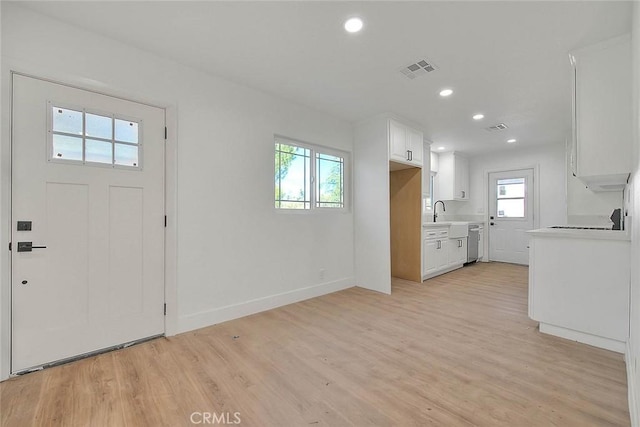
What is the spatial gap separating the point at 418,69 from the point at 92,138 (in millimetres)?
3043

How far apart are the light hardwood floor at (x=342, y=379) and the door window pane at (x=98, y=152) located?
1.62m

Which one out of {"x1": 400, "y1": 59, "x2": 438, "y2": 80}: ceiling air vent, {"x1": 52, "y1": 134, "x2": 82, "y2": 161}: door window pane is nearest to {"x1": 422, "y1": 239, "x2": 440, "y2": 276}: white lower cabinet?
{"x1": 400, "y1": 59, "x2": 438, "y2": 80}: ceiling air vent

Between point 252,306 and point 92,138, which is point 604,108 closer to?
point 252,306

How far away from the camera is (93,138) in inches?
89.9

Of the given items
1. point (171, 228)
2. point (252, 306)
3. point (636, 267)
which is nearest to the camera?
point (636, 267)

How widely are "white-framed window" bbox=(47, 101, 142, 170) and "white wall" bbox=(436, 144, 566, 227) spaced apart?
6610 millimetres

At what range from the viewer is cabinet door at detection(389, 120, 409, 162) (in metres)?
4.04

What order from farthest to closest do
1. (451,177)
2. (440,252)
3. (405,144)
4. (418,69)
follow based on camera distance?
(451,177), (440,252), (405,144), (418,69)

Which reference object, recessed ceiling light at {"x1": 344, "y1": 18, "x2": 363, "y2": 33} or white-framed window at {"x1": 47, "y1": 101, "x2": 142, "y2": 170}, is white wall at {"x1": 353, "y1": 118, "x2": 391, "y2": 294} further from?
white-framed window at {"x1": 47, "y1": 101, "x2": 142, "y2": 170}

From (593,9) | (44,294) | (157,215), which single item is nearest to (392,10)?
(593,9)

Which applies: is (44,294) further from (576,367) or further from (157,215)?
(576,367)

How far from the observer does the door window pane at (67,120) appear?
84.3 inches

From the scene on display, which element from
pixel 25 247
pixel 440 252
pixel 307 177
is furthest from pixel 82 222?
pixel 440 252

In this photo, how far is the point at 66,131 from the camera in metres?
2.17
